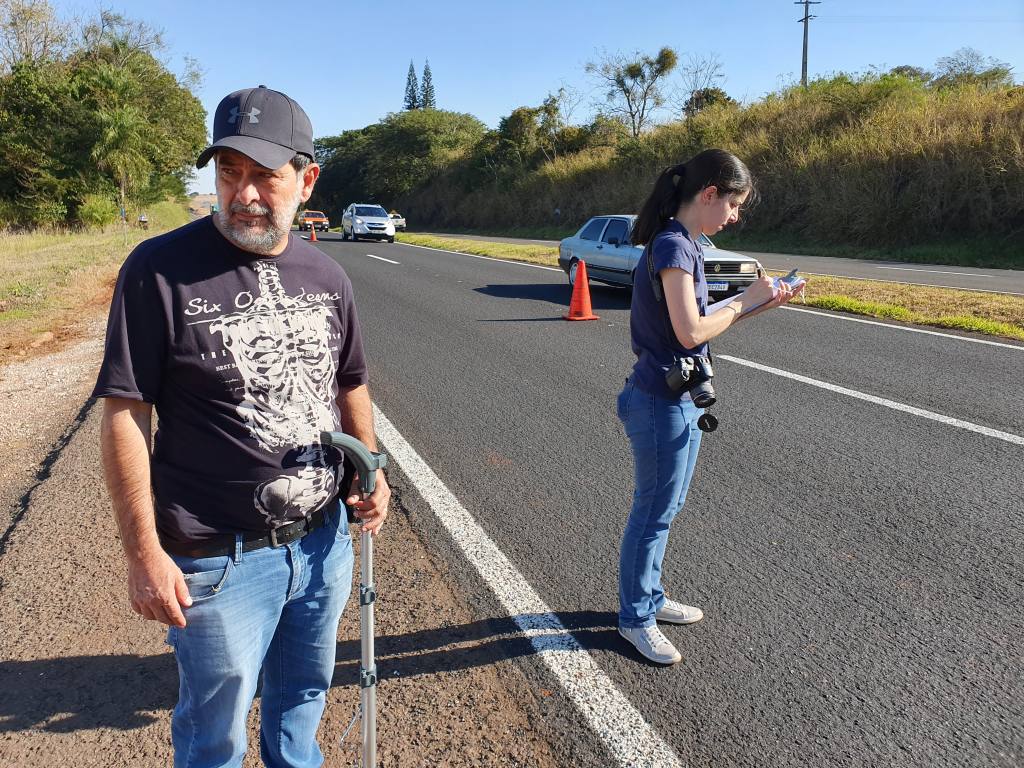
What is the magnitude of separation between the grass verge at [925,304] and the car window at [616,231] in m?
3.12

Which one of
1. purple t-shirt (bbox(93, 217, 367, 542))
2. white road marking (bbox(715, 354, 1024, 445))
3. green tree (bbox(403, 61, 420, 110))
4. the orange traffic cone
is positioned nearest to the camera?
purple t-shirt (bbox(93, 217, 367, 542))

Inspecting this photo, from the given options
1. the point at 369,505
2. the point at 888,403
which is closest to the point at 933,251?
the point at 888,403

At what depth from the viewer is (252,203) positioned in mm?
1722

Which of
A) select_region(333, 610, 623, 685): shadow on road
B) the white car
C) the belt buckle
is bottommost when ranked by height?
select_region(333, 610, 623, 685): shadow on road

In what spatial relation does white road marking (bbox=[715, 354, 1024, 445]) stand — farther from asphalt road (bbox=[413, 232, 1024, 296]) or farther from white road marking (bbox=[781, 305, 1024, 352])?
asphalt road (bbox=[413, 232, 1024, 296])

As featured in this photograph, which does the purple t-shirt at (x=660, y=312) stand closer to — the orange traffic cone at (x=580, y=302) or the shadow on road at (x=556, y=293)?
the orange traffic cone at (x=580, y=302)

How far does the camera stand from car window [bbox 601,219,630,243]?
42.2 feet

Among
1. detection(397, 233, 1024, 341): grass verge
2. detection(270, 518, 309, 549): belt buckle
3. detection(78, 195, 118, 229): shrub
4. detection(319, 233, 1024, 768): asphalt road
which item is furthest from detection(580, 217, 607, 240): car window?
detection(78, 195, 118, 229): shrub

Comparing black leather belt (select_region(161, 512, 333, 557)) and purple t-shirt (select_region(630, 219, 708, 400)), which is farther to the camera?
purple t-shirt (select_region(630, 219, 708, 400))

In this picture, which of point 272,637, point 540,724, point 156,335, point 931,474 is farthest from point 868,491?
point 156,335

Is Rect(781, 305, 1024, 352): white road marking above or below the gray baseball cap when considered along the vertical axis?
below

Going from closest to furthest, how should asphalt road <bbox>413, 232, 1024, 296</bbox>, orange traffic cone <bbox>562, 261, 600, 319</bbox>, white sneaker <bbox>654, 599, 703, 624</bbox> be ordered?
white sneaker <bbox>654, 599, 703, 624</bbox> < orange traffic cone <bbox>562, 261, 600, 319</bbox> < asphalt road <bbox>413, 232, 1024, 296</bbox>

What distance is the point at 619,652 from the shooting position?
9.68ft

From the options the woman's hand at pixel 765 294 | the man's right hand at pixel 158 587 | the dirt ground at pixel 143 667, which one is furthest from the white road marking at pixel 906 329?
the man's right hand at pixel 158 587
